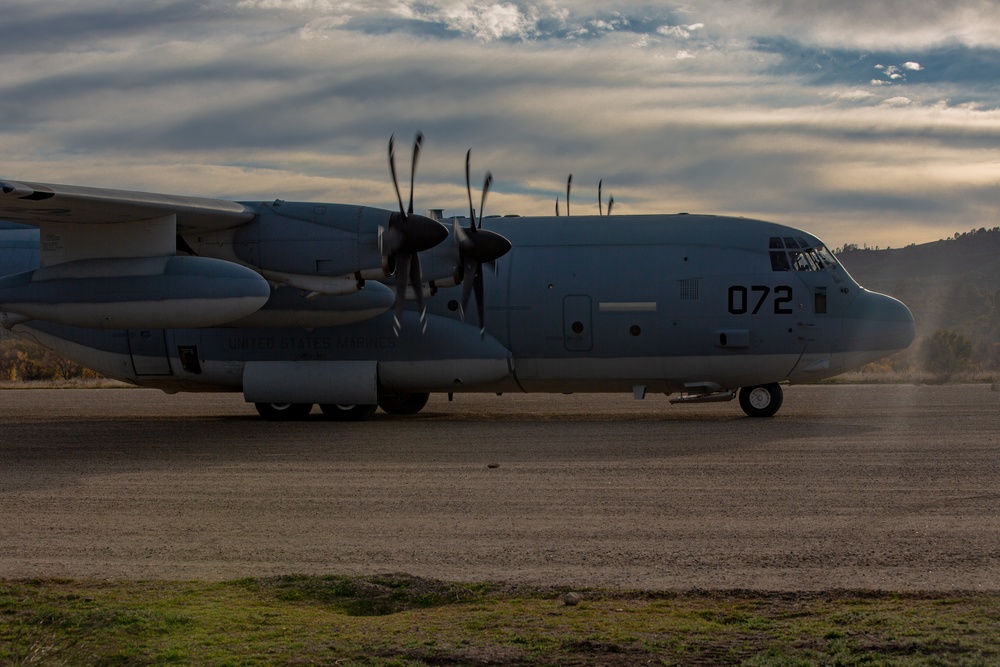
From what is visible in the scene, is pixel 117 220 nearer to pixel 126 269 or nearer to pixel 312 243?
pixel 126 269

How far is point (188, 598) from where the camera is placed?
7.67 m

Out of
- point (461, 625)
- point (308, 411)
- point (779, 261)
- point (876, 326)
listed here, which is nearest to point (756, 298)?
point (779, 261)

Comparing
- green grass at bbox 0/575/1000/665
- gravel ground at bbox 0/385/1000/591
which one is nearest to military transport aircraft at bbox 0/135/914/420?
gravel ground at bbox 0/385/1000/591

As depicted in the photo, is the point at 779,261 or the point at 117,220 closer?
the point at 117,220

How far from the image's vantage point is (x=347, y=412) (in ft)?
73.6

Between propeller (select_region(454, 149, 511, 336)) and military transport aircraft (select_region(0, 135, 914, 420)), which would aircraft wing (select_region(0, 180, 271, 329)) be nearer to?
military transport aircraft (select_region(0, 135, 914, 420))

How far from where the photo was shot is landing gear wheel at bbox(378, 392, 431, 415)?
2455 centimetres

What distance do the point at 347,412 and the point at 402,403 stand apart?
239 cm

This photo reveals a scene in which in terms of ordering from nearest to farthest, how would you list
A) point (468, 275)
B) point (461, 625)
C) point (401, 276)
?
point (461, 625) → point (401, 276) → point (468, 275)

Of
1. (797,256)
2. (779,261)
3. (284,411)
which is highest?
(797,256)

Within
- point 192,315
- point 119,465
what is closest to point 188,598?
point 119,465

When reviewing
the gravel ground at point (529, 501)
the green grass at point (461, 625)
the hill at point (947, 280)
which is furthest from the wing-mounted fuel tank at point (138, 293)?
the hill at point (947, 280)

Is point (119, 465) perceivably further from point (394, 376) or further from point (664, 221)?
point (664, 221)

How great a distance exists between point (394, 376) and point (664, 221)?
21.3ft
